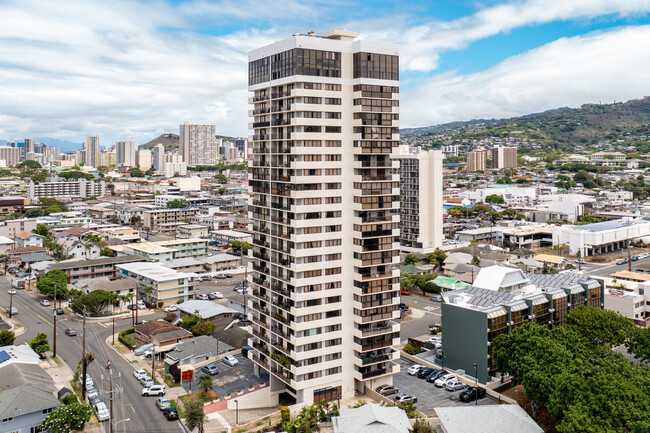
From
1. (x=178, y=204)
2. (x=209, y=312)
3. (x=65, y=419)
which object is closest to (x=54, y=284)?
(x=209, y=312)

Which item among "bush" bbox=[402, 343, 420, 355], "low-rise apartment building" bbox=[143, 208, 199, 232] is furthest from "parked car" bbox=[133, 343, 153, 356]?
"low-rise apartment building" bbox=[143, 208, 199, 232]

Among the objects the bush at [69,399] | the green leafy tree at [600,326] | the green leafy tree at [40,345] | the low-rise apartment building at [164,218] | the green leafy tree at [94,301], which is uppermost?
the low-rise apartment building at [164,218]

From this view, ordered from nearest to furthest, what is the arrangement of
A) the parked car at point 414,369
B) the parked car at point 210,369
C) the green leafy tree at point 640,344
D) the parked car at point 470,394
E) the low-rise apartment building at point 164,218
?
the parked car at point 470,394, the green leafy tree at point 640,344, the parked car at point 414,369, the parked car at point 210,369, the low-rise apartment building at point 164,218

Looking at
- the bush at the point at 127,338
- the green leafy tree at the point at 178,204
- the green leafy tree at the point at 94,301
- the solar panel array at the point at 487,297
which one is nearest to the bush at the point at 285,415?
the solar panel array at the point at 487,297

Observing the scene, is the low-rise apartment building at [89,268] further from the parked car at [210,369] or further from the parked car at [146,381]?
the parked car at [210,369]

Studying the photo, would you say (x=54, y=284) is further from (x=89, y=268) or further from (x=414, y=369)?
(x=414, y=369)

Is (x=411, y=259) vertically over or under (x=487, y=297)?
under

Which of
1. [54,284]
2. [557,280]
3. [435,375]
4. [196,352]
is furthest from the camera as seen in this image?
[54,284]

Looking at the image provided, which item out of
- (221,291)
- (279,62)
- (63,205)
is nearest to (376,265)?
(279,62)
